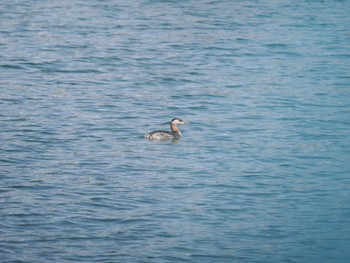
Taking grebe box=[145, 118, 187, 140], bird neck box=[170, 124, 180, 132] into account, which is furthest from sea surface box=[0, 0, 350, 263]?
bird neck box=[170, 124, 180, 132]

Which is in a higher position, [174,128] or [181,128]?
[174,128]

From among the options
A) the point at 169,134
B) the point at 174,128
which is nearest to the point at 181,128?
the point at 174,128

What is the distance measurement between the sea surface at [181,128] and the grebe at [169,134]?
203mm

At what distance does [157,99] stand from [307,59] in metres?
6.81

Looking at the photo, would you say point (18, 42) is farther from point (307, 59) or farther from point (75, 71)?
point (307, 59)

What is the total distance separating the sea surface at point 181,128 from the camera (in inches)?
616

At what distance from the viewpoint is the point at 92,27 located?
34875 millimetres

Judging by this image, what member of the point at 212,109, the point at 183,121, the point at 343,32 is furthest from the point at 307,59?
the point at 183,121

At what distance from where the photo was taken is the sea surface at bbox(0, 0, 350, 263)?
15648 mm

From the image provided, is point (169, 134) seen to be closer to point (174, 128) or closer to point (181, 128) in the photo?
point (174, 128)

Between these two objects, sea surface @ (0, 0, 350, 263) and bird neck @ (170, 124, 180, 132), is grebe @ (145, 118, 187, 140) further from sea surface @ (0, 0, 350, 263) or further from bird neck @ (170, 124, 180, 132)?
sea surface @ (0, 0, 350, 263)

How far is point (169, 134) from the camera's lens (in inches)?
859

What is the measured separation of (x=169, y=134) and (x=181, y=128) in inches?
63.3

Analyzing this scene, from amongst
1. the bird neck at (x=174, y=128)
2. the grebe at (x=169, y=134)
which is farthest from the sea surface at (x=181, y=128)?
the bird neck at (x=174, y=128)
